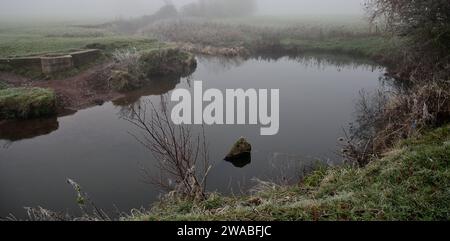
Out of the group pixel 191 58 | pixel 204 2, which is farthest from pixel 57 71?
pixel 204 2

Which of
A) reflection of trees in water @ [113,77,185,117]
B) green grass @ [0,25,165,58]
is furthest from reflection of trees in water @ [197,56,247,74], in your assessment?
green grass @ [0,25,165,58]

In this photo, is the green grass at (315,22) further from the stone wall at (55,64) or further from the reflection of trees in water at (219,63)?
Result: the stone wall at (55,64)

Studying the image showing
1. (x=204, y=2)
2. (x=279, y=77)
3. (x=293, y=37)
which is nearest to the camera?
(x=279, y=77)

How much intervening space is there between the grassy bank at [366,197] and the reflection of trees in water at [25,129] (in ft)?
27.2

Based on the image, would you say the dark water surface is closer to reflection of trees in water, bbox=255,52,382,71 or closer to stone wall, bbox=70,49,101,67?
stone wall, bbox=70,49,101,67

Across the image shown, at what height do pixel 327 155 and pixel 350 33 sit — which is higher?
pixel 350 33

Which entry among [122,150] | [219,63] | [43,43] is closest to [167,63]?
[219,63]

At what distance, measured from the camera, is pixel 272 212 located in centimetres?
474

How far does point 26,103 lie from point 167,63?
9.85 metres

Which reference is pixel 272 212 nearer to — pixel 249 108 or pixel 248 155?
pixel 248 155

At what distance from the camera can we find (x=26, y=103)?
13977mm

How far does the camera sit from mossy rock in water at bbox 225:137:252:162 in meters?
10.5

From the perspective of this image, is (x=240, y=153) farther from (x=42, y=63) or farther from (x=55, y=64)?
(x=42, y=63)
